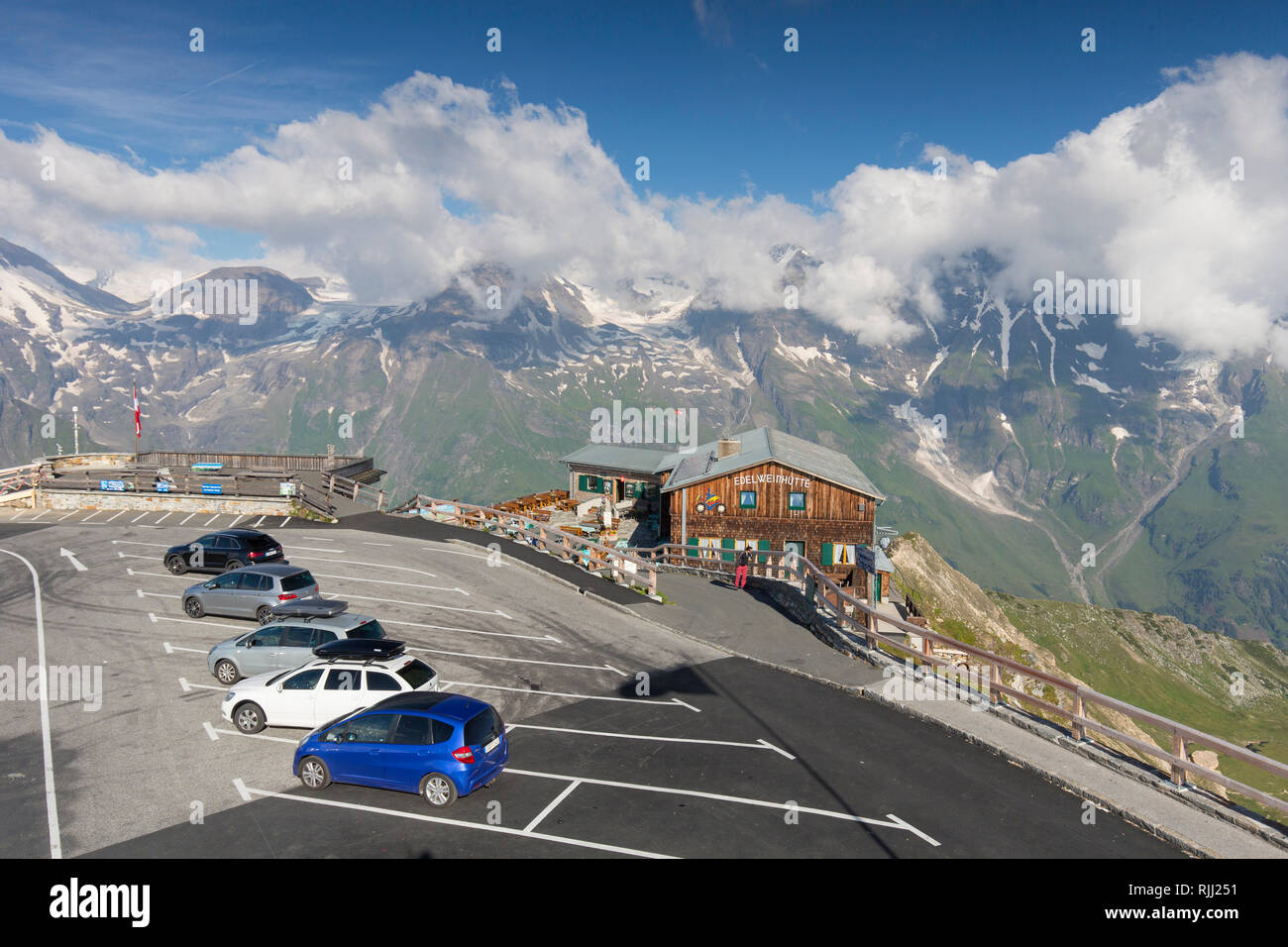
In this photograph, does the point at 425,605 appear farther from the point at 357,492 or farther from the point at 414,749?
the point at 357,492

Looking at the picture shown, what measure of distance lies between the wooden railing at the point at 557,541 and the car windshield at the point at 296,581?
38.4 feet

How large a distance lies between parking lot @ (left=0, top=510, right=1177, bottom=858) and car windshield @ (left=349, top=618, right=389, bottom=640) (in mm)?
1688

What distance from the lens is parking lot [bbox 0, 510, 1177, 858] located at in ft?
41.6

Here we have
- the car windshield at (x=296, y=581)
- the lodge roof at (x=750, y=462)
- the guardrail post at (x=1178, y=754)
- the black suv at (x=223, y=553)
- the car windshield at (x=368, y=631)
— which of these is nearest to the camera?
the guardrail post at (x=1178, y=754)

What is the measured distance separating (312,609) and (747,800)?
13.3m

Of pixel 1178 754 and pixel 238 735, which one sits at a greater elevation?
pixel 1178 754

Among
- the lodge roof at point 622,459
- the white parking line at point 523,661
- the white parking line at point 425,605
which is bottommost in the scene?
the white parking line at point 523,661

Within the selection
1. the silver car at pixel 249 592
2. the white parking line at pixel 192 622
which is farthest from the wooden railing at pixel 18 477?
the silver car at pixel 249 592

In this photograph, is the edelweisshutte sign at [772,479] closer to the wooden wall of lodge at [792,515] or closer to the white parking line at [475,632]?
the wooden wall of lodge at [792,515]

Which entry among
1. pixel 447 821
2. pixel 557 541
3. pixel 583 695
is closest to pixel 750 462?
pixel 557 541

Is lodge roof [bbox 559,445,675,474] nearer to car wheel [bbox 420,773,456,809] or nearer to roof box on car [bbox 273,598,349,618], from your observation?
roof box on car [bbox 273,598,349,618]

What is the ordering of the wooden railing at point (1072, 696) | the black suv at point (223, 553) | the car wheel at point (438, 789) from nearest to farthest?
the wooden railing at point (1072, 696) → the car wheel at point (438, 789) → the black suv at point (223, 553)

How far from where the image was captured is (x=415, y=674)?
56.6 feet

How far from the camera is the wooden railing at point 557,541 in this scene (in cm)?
3212
